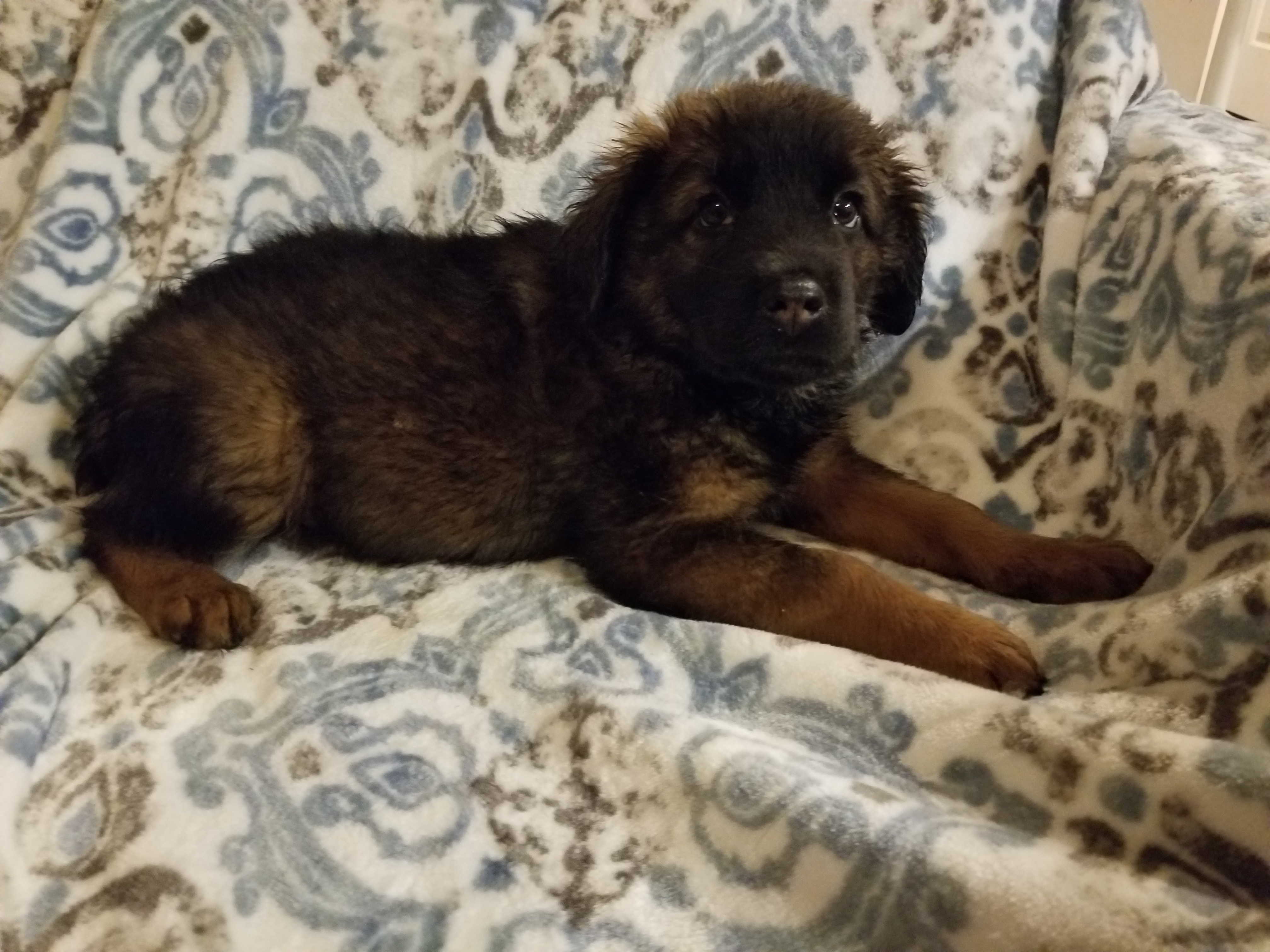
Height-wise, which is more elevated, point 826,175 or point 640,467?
point 826,175

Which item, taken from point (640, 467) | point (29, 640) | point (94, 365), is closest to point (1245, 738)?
point (640, 467)

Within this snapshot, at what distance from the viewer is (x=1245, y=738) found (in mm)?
1222

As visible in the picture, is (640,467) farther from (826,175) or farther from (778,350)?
(826,175)

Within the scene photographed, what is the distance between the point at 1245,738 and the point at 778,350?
82 cm

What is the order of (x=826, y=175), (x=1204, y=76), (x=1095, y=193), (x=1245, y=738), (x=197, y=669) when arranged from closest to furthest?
(x=1245, y=738), (x=197, y=669), (x=826, y=175), (x=1095, y=193), (x=1204, y=76)

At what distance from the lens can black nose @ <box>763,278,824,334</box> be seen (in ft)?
5.42

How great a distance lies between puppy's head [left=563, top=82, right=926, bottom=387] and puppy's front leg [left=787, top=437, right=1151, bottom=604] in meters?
0.28

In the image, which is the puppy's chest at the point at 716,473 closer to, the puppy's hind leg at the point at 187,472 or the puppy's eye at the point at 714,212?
the puppy's eye at the point at 714,212

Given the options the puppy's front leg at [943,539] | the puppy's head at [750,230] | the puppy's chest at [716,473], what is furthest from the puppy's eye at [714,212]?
the puppy's front leg at [943,539]

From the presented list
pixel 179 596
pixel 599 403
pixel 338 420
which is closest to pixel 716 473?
pixel 599 403

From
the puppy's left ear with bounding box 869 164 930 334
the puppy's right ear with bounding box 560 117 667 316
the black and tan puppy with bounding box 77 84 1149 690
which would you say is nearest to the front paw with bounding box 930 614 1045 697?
the black and tan puppy with bounding box 77 84 1149 690

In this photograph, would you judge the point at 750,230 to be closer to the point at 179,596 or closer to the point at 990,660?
the point at 990,660

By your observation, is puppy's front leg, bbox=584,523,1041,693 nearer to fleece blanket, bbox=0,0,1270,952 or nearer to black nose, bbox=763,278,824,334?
fleece blanket, bbox=0,0,1270,952

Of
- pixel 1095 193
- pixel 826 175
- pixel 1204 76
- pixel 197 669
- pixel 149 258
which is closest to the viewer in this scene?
pixel 197 669
